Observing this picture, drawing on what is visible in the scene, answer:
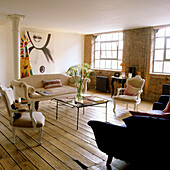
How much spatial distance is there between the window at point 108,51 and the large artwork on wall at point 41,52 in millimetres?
2016

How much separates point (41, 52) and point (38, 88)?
7.71ft

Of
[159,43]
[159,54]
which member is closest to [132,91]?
[159,54]

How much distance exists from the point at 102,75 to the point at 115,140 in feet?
19.5

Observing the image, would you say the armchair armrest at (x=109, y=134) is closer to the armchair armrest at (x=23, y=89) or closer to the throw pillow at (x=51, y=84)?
the armchair armrest at (x=23, y=89)

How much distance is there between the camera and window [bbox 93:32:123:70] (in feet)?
25.5

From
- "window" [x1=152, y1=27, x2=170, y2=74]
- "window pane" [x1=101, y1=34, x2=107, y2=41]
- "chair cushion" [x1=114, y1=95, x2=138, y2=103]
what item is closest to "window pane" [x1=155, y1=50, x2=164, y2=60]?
"window" [x1=152, y1=27, x2=170, y2=74]

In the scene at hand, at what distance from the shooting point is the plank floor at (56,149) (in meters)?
2.62

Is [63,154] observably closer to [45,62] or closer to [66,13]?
[66,13]

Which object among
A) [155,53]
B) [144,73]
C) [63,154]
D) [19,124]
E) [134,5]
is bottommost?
[63,154]

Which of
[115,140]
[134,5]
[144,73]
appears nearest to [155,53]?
[144,73]

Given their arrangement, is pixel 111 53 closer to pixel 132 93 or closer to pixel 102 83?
pixel 102 83

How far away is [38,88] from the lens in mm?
5676

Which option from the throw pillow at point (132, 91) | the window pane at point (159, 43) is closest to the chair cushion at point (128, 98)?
the throw pillow at point (132, 91)

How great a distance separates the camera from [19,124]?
3.11 metres
